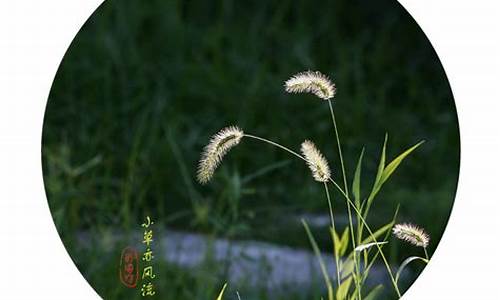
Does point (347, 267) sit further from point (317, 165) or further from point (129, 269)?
point (129, 269)

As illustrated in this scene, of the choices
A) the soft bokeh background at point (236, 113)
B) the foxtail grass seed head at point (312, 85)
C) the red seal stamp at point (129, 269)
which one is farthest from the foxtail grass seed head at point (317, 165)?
the soft bokeh background at point (236, 113)

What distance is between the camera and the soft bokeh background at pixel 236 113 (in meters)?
2.44

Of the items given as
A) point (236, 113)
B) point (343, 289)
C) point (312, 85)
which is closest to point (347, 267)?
point (343, 289)

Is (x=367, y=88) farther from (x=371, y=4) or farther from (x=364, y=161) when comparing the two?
(x=364, y=161)

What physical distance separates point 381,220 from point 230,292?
1.14 feet

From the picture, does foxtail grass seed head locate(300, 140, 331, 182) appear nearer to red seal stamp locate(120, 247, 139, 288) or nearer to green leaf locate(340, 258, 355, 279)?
green leaf locate(340, 258, 355, 279)

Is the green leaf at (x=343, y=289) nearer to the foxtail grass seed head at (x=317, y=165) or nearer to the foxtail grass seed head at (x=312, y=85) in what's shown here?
the foxtail grass seed head at (x=317, y=165)

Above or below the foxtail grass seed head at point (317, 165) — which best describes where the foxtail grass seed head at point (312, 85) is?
above

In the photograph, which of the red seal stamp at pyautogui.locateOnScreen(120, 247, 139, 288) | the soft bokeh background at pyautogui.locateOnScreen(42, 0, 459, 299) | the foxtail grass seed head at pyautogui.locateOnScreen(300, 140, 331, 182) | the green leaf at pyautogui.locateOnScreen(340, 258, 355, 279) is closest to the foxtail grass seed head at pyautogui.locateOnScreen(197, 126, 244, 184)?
the foxtail grass seed head at pyautogui.locateOnScreen(300, 140, 331, 182)

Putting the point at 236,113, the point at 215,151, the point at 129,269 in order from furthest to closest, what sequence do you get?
the point at 236,113
the point at 129,269
the point at 215,151

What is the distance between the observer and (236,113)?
114 inches

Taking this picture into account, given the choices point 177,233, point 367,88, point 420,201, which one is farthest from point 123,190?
point 367,88

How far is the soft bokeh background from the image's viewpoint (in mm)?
2439

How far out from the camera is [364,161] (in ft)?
8.41
